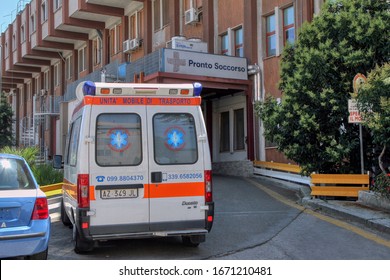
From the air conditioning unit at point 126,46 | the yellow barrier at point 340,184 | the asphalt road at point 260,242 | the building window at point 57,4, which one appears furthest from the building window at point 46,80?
the yellow barrier at point 340,184

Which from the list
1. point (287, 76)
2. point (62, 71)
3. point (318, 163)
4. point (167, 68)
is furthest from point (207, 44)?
point (62, 71)

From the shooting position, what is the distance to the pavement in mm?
8172

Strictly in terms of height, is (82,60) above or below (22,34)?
below

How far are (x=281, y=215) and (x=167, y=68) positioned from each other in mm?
8819

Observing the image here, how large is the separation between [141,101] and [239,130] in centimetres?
1408

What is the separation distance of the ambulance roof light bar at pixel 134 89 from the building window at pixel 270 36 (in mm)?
11875

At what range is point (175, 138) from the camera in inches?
265

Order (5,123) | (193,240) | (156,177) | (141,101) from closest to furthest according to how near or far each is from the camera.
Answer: (156,177) → (141,101) → (193,240) → (5,123)

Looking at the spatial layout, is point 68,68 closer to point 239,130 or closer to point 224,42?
point 224,42

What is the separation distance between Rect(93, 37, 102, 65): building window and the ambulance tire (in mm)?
24862

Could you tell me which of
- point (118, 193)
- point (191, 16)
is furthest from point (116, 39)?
point (118, 193)

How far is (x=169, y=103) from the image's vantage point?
22.2ft

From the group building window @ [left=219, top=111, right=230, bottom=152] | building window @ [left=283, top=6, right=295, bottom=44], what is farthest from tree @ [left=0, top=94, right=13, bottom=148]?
building window @ [left=283, top=6, right=295, bottom=44]

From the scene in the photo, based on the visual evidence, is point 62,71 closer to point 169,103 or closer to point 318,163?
point 318,163
